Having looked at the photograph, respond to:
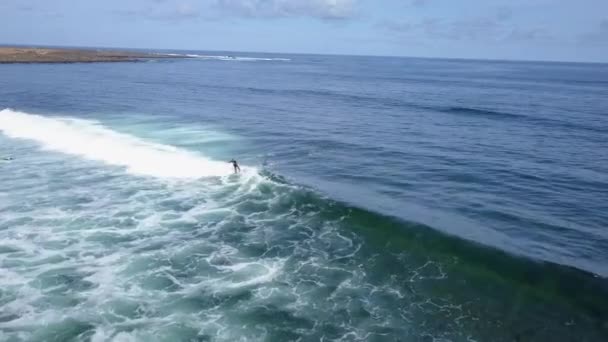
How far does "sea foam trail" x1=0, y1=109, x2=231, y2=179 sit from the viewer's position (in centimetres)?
3772

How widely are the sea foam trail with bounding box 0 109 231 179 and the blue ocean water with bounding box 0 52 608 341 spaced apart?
27 cm

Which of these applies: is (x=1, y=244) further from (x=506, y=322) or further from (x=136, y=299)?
(x=506, y=322)

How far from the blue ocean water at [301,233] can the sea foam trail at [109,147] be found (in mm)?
273

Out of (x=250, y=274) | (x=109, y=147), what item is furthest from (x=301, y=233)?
(x=109, y=147)

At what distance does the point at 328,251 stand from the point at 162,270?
8417 millimetres

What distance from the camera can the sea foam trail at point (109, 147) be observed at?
37.7m

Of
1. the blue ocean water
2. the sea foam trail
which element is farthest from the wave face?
the sea foam trail

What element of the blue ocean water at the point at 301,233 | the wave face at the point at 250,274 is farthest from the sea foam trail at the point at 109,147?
the wave face at the point at 250,274

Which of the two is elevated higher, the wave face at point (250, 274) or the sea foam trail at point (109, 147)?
the sea foam trail at point (109, 147)

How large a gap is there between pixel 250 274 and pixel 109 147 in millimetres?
28377

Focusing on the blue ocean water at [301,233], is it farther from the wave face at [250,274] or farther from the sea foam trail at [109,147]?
the sea foam trail at [109,147]

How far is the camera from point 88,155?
137 ft

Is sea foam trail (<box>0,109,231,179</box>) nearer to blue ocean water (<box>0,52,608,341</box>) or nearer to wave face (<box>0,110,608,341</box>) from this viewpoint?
blue ocean water (<box>0,52,608,341</box>)

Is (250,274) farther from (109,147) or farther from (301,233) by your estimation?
(109,147)
